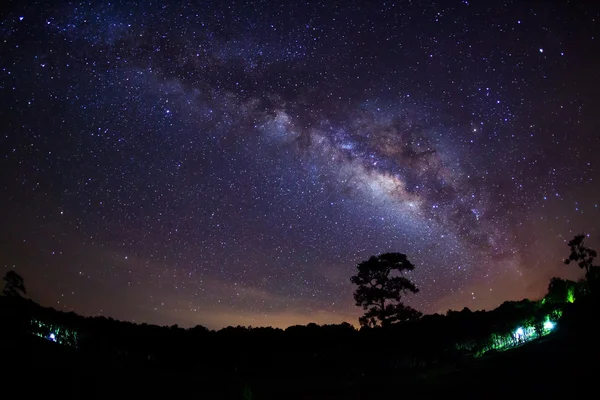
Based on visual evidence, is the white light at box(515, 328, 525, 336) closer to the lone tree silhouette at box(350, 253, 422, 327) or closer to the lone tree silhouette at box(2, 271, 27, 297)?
the lone tree silhouette at box(350, 253, 422, 327)

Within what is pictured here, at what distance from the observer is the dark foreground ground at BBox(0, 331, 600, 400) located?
1320 centimetres

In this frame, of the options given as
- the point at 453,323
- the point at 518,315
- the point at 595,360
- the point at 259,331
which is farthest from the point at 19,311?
the point at 518,315

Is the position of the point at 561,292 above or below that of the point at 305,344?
above

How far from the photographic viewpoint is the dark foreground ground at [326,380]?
13.2 metres

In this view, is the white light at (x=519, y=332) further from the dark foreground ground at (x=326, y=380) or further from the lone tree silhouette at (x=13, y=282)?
the lone tree silhouette at (x=13, y=282)

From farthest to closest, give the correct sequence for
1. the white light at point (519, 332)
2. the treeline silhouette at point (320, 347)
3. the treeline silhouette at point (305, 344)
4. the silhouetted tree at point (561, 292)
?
the silhouetted tree at point (561, 292), the white light at point (519, 332), the treeline silhouette at point (305, 344), the treeline silhouette at point (320, 347)

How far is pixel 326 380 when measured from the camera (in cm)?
2495

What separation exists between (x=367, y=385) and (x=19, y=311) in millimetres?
18496

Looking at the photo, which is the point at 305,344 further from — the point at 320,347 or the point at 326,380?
the point at 326,380

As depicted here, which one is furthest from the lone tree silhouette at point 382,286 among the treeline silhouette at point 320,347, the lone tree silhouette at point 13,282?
the lone tree silhouette at point 13,282

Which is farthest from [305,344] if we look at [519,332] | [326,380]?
→ [519,332]

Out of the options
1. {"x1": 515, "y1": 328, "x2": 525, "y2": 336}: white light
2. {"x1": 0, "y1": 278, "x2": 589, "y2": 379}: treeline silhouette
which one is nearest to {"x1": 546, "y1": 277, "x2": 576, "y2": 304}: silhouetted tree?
{"x1": 0, "y1": 278, "x2": 589, "y2": 379}: treeline silhouette

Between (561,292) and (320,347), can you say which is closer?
(320,347)

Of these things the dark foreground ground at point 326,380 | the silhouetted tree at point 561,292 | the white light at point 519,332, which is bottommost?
the dark foreground ground at point 326,380
